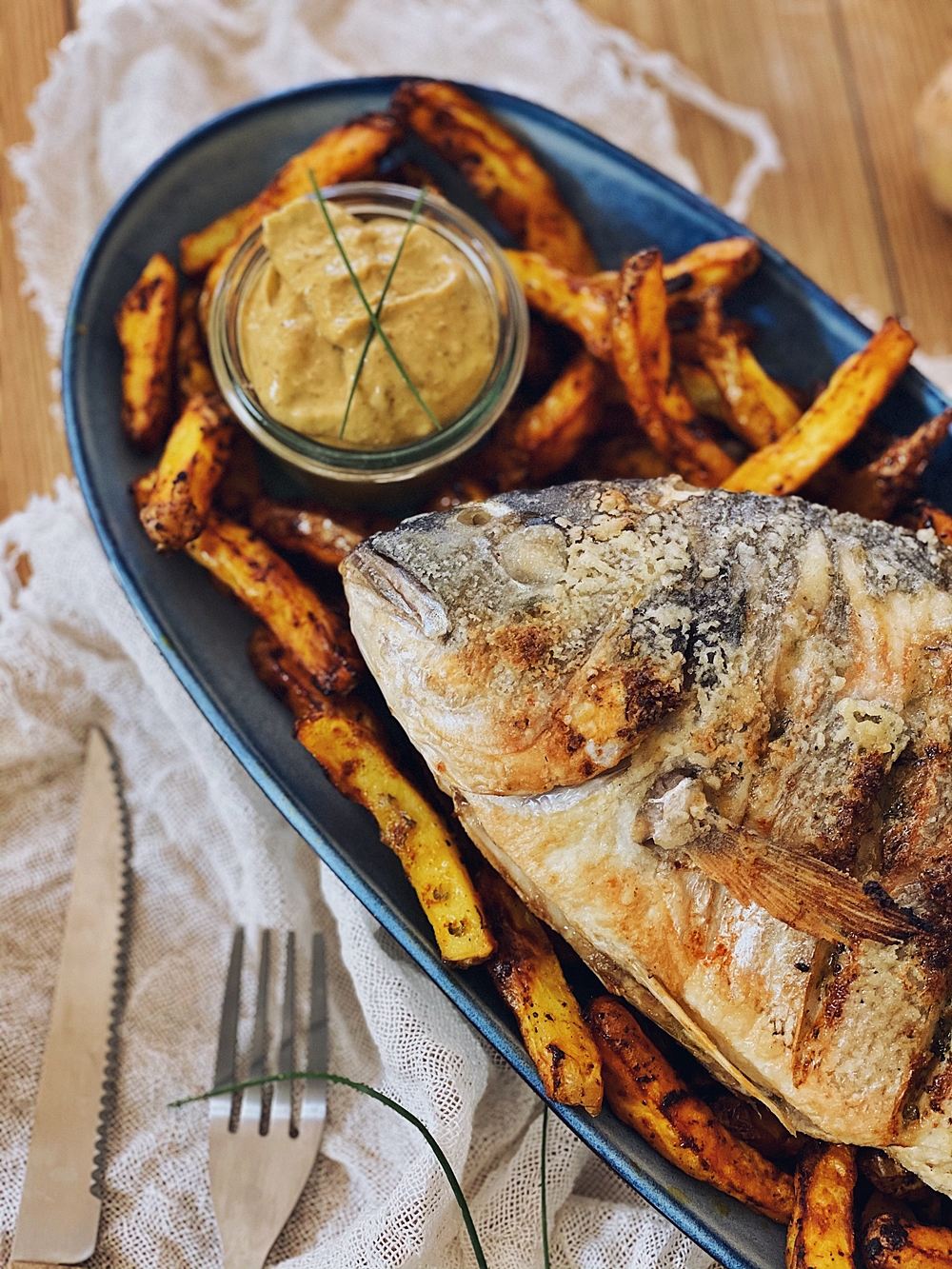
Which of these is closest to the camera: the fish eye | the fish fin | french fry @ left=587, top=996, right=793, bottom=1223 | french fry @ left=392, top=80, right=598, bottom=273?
the fish fin

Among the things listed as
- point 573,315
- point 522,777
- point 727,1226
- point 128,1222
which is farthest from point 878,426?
point 128,1222

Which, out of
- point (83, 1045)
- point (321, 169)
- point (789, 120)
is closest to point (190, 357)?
point (321, 169)

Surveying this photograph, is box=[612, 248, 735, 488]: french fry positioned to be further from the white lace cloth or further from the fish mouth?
the white lace cloth

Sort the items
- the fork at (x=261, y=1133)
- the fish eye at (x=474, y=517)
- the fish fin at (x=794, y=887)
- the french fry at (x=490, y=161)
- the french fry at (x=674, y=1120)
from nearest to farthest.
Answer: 1. the fish fin at (x=794, y=887)
2. the fish eye at (x=474, y=517)
3. the french fry at (x=674, y=1120)
4. the fork at (x=261, y=1133)
5. the french fry at (x=490, y=161)

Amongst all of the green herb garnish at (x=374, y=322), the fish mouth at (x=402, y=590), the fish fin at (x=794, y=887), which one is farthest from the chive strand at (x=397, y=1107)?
the green herb garnish at (x=374, y=322)

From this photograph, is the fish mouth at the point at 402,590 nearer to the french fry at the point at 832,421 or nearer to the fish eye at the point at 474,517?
the fish eye at the point at 474,517

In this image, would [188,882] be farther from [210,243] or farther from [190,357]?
[210,243]

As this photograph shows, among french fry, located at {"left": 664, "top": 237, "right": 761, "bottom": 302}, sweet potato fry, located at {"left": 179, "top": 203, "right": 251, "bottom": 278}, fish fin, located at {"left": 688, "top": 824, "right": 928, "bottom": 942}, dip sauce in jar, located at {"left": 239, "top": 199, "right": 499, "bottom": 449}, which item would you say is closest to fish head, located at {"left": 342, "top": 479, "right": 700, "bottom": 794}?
fish fin, located at {"left": 688, "top": 824, "right": 928, "bottom": 942}
